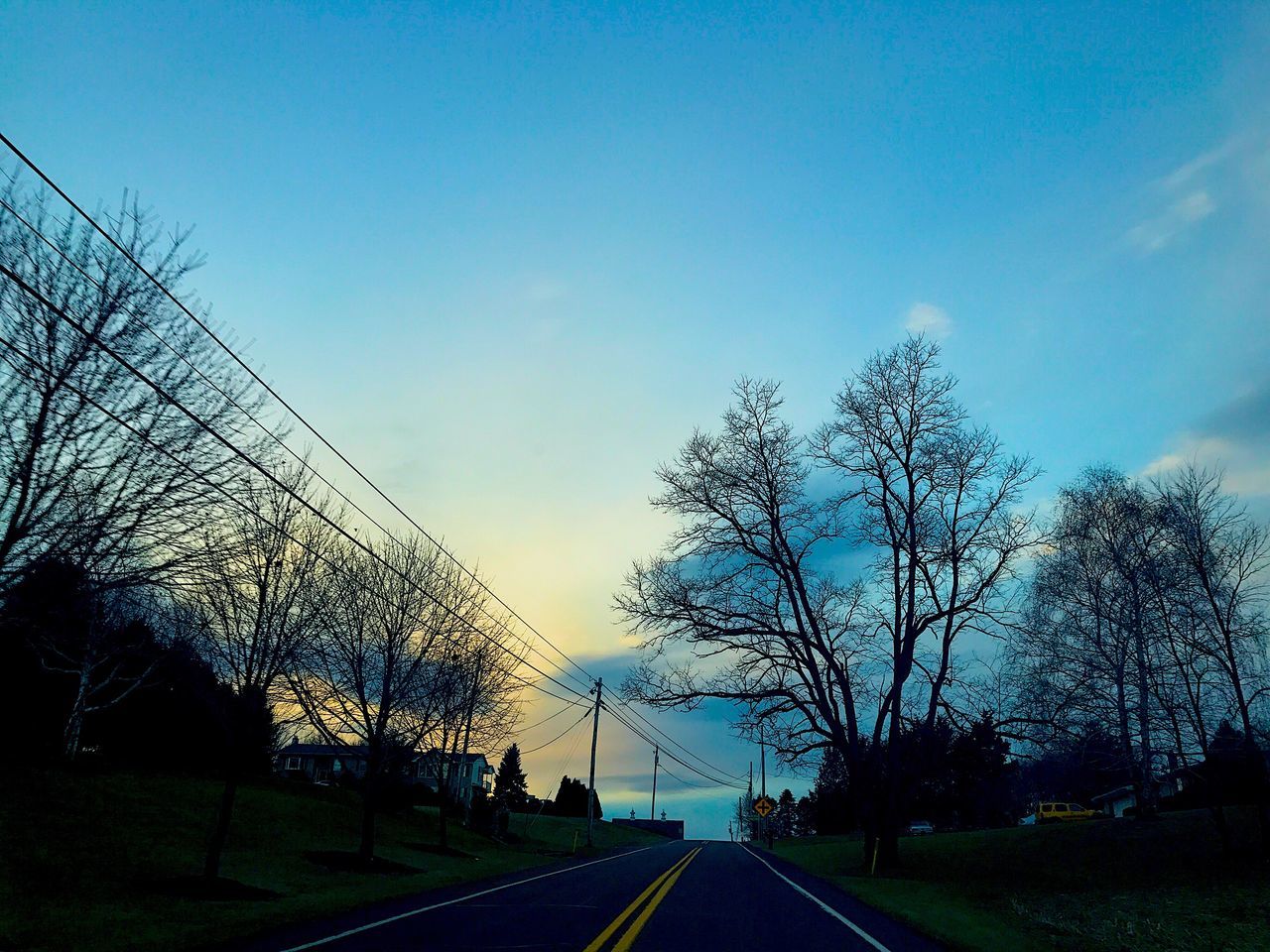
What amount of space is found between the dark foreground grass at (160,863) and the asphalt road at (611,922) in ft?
4.26

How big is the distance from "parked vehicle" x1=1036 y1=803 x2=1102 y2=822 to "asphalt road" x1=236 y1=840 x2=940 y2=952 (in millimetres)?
42748

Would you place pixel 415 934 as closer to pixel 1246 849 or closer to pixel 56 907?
pixel 56 907

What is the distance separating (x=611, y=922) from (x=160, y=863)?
12302 mm

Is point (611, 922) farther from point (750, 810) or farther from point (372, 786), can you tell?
point (750, 810)

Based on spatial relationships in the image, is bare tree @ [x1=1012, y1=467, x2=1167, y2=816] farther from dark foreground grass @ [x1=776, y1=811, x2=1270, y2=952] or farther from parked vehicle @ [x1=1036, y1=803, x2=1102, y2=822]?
parked vehicle @ [x1=1036, y1=803, x2=1102, y2=822]

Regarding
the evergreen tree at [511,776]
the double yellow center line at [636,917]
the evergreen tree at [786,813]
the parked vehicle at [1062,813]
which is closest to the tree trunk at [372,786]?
the double yellow center line at [636,917]

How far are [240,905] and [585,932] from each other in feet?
21.5

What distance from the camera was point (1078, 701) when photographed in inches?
850

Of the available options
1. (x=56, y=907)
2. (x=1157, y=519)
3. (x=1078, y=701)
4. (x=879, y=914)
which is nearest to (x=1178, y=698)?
(x=1078, y=701)

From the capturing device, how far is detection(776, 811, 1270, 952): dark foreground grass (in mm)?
12047

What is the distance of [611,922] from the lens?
456 inches

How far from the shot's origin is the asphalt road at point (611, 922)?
957cm

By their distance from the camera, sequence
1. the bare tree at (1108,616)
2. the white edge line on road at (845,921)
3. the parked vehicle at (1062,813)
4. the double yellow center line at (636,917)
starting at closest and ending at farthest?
the double yellow center line at (636,917) → the white edge line on road at (845,921) → the bare tree at (1108,616) → the parked vehicle at (1062,813)

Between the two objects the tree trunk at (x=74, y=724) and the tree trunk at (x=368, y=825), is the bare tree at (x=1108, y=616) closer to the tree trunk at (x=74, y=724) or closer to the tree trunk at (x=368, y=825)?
the tree trunk at (x=368, y=825)
